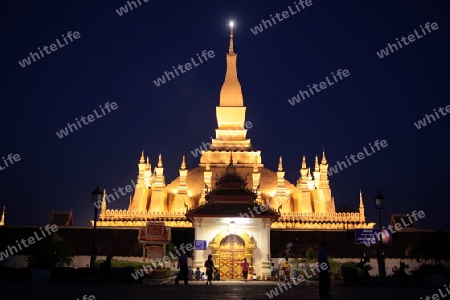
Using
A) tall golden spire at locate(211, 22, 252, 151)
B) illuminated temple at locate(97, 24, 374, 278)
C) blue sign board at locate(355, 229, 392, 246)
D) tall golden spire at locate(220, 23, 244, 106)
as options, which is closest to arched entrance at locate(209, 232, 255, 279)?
illuminated temple at locate(97, 24, 374, 278)

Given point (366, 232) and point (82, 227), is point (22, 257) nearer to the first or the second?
point (82, 227)

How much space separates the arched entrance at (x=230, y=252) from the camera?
3259 cm

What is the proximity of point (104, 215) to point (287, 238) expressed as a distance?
13771mm

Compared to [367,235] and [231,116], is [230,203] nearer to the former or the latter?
[367,235]

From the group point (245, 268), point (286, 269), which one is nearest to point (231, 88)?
point (286, 269)

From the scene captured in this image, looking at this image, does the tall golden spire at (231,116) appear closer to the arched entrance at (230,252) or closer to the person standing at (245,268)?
the arched entrance at (230,252)

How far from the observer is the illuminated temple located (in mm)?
33000

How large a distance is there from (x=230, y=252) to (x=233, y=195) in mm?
3520

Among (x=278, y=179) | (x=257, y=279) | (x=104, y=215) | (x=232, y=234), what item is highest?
(x=278, y=179)

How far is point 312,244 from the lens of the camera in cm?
4069

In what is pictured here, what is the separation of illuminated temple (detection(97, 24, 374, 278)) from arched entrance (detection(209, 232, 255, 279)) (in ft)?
0.17

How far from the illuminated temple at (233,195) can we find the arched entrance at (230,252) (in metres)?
0.05

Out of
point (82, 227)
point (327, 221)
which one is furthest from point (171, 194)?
point (327, 221)

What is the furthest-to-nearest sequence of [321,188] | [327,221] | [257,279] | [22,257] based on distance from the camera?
[321,188]
[327,221]
[22,257]
[257,279]
